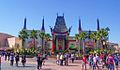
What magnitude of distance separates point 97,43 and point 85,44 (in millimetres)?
4347

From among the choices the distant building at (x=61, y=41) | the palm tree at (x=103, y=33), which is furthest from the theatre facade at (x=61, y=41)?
the palm tree at (x=103, y=33)

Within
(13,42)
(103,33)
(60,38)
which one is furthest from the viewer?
(13,42)

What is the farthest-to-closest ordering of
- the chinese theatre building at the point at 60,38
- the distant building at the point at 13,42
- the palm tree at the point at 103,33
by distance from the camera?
the distant building at the point at 13,42 < the chinese theatre building at the point at 60,38 < the palm tree at the point at 103,33

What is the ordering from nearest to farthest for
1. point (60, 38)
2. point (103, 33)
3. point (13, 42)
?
point (103, 33), point (60, 38), point (13, 42)

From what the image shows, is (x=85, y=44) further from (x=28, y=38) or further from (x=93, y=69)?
(x=93, y=69)

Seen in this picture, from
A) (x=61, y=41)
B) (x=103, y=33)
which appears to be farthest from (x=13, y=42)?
(x=103, y=33)

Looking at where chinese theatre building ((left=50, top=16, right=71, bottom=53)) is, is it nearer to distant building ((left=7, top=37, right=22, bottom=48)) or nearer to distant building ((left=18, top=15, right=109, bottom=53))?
distant building ((left=18, top=15, right=109, bottom=53))

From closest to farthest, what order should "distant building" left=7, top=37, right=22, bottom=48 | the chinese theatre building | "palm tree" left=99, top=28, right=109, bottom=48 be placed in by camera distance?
"palm tree" left=99, top=28, right=109, bottom=48 < the chinese theatre building < "distant building" left=7, top=37, right=22, bottom=48

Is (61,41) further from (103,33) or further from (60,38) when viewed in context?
(103,33)

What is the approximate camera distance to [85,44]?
97312mm

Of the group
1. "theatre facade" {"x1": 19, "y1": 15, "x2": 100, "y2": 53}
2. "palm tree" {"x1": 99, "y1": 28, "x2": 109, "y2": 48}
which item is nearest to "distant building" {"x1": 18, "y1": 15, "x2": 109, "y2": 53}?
"theatre facade" {"x1": 19, "y1": 15, "x2": 100, "y2": 53}

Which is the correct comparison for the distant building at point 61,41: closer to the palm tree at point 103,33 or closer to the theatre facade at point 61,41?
the theatre facade at point 61,41

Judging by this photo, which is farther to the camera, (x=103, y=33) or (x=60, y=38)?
(x=60, y=38)

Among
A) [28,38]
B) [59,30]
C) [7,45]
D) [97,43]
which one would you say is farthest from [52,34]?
[7,45]
